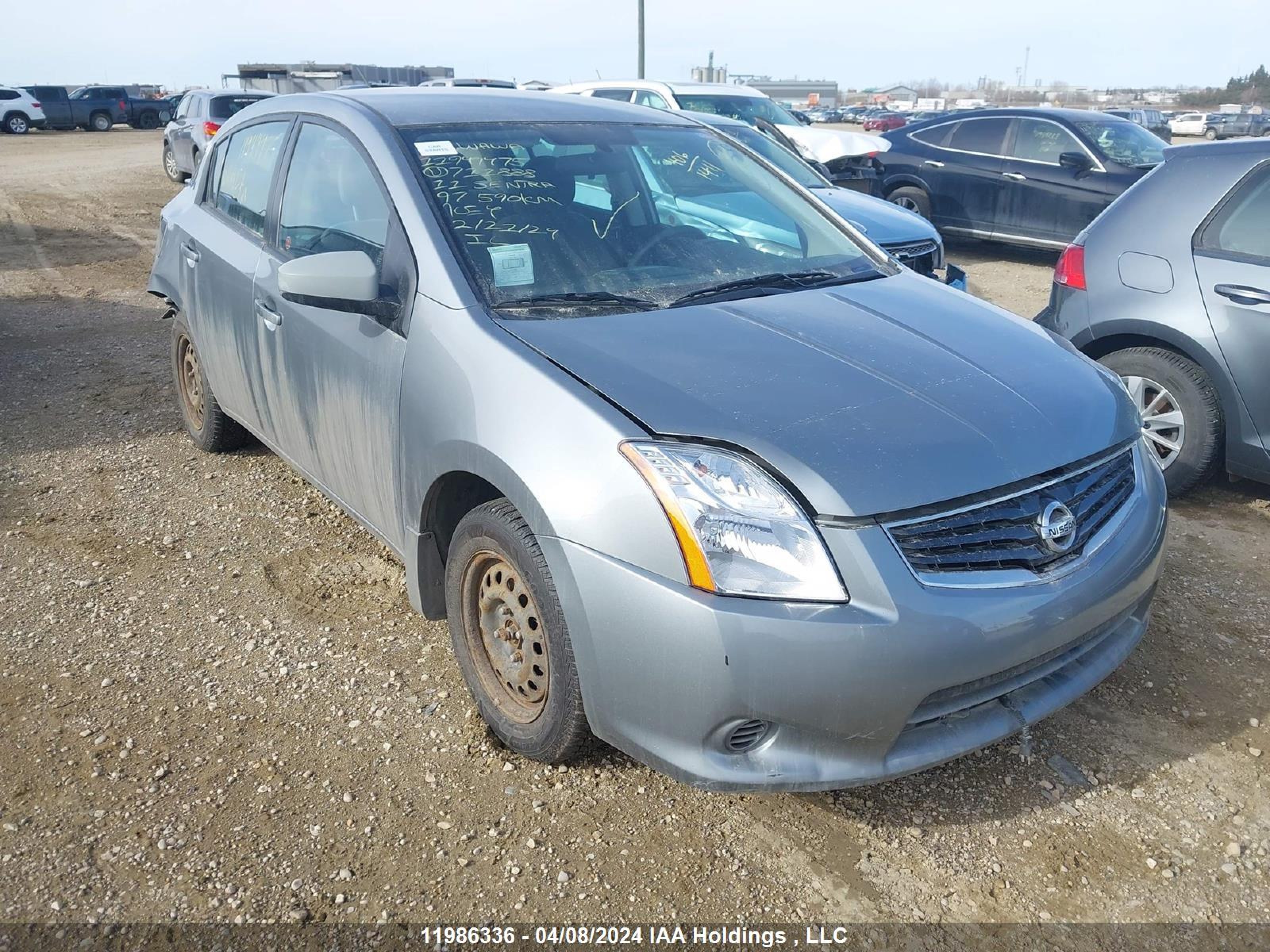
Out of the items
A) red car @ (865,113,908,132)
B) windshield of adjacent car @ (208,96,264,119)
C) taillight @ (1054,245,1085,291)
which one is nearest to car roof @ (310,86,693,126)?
taillight @ (1054,245,1085,291)

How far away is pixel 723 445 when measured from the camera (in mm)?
2248

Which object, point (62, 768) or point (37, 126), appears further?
point (37, 126)

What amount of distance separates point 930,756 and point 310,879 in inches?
59.3

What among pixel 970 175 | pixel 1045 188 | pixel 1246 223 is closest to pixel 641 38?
pixel 970 175

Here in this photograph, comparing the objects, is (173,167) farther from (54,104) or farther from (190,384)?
(54,104)

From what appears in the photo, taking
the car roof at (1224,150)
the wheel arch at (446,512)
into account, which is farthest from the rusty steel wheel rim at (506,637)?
the car roof at (1224,150)

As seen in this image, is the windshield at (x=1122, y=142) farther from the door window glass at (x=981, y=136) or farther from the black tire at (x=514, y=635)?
the black tire at (x=514, y=635)

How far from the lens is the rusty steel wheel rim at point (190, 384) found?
489cm

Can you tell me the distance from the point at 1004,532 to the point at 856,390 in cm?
50

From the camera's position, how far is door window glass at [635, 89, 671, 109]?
1073cm

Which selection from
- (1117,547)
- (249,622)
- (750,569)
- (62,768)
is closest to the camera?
(750,569)

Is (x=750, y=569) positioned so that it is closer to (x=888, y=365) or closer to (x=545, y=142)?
(x=888, y=365)

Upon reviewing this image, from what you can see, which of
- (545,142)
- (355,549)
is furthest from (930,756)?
(355,549)

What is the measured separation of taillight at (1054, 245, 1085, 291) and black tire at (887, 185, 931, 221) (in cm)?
655
